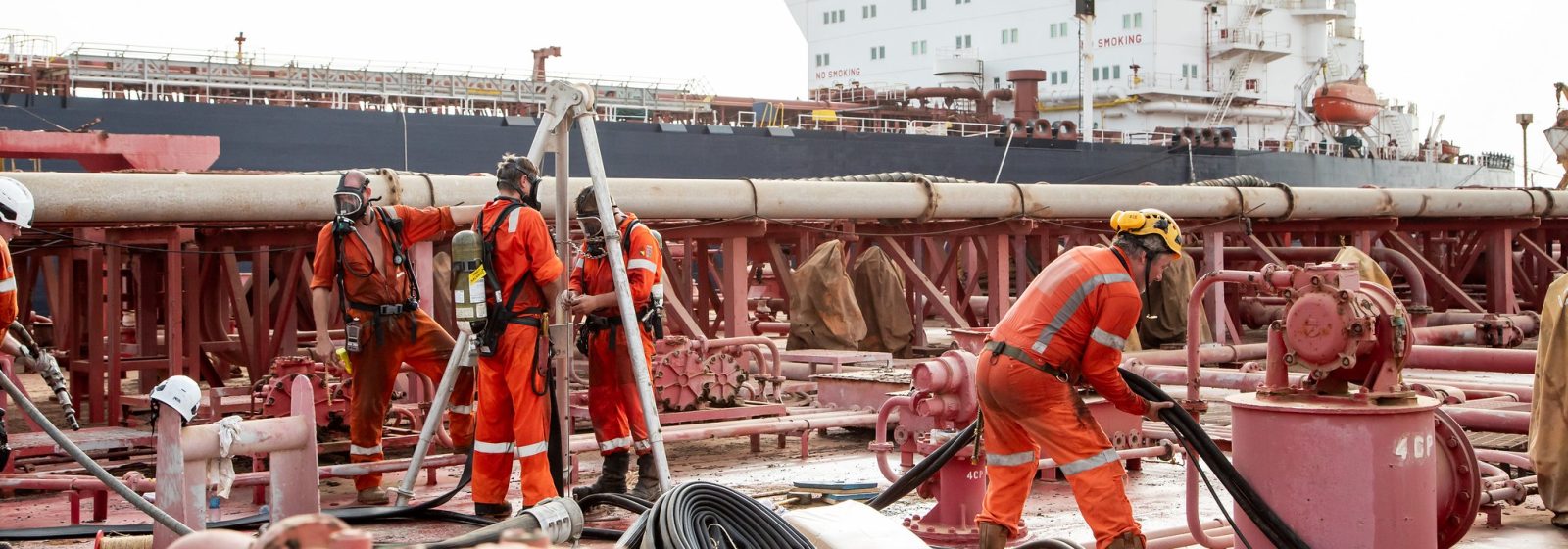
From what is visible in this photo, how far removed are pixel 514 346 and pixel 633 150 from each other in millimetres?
23870

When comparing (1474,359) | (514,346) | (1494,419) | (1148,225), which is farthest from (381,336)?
(1474,359)

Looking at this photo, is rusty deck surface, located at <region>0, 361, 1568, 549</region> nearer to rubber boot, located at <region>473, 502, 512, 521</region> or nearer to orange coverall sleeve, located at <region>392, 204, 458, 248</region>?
rubber boot, located at <region>473, 502, 512, 521</region>

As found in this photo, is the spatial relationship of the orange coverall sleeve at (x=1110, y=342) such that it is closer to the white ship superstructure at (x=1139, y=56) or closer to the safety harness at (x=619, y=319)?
the safety harness at (x=619, y=319)

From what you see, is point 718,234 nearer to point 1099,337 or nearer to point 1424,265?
point 1099,337

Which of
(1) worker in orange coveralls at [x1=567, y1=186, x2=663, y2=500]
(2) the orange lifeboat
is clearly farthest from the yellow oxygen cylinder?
(2) the orange lifeboat

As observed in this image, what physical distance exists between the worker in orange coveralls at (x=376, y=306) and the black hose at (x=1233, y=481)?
3567 mm

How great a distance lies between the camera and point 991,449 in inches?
222

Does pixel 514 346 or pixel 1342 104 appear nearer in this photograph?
pixel 514 346

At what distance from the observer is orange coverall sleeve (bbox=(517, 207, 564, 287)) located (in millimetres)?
6578

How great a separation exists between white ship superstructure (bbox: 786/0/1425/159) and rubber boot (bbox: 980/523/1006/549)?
33.7m

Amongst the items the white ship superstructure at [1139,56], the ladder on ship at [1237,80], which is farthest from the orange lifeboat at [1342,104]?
the ladder on ship at [1237,80]

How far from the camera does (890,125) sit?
40.8 metres

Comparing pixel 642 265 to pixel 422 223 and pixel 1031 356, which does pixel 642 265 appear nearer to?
pixel 422 223

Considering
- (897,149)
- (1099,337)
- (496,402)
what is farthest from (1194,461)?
(897,149)
